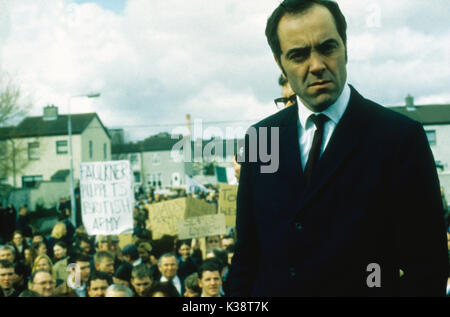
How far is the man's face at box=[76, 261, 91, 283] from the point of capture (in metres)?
5.49

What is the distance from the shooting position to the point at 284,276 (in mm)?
1377

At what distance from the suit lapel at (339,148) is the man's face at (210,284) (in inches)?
134

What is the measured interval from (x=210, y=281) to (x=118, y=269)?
47.6 inches

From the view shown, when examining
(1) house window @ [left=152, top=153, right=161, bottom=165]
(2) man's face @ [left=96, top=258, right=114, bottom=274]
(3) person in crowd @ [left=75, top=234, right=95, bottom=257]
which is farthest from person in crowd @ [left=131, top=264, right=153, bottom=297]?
(1) house window @ [left=152, top=153, right=161, bottom=165]

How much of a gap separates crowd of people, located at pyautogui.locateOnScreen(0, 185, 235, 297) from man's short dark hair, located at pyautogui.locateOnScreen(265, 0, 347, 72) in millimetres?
1991

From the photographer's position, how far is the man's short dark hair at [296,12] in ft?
4.45

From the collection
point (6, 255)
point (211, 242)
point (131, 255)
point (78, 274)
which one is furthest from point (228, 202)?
point (6, 255)

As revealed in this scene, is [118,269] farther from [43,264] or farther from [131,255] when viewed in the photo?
[131,255]

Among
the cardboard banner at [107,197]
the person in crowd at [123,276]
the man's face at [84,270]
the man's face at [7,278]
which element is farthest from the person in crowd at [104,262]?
the cardboard banner at [107,197]

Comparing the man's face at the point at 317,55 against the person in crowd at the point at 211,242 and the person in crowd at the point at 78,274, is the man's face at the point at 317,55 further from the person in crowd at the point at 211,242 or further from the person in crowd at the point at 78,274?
the person in crowd at the point at 211,242

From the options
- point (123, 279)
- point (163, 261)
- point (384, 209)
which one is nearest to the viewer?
point (384, 209)
